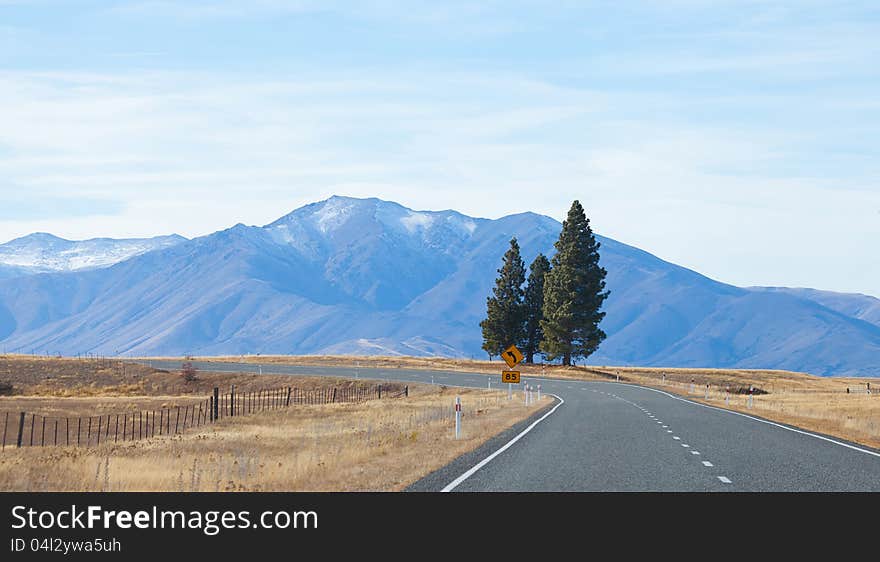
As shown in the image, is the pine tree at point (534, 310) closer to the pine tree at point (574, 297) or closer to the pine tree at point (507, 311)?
the pine tree at point (507, 311)

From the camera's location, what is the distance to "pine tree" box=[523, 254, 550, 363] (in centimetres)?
11269

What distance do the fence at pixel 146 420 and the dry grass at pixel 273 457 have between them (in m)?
3.75

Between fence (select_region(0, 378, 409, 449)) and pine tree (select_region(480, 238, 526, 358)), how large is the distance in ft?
92.7

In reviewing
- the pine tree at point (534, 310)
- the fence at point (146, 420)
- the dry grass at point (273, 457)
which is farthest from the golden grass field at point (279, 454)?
the pine tree at point (534, 310)

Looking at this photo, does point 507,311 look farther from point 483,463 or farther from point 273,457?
point 483,463

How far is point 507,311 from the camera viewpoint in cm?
11144

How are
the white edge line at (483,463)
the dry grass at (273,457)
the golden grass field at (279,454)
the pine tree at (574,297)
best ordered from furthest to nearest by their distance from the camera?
1. the pine tree at (574,297)
2. the golden grass field at (279,454)
3. the dry grass at (273,457)
4. the white edge line at (483,463)

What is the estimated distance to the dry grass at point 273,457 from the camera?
20156mm

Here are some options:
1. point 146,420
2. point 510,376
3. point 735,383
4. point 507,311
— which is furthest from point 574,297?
point 510,376

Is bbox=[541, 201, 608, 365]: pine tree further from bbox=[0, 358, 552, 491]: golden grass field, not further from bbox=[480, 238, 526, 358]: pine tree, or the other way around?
bbox=[0, 358, 552, 491]: golden grass field

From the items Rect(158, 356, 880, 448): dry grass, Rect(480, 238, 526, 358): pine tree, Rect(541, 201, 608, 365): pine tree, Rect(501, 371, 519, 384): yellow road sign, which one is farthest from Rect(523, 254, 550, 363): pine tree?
Rect(501, 371, 519, 384): yellow road sign

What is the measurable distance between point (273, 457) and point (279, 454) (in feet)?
4.90
